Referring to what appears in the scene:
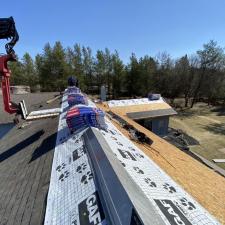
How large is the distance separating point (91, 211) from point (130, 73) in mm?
43309

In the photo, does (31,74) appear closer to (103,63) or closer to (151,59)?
(103,63)

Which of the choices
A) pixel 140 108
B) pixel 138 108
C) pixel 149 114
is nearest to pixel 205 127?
pixel 149 114

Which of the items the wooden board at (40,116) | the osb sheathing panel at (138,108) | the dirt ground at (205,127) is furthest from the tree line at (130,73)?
the wooden board at (40,116)

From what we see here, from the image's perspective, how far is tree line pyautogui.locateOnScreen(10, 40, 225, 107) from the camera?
1556 inches

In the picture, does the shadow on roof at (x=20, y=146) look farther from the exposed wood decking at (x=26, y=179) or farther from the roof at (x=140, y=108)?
the roof at (x=140, y=108)

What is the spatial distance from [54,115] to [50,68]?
3445 centimetres

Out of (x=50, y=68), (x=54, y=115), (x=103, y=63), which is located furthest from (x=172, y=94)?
(x=54, y=115)

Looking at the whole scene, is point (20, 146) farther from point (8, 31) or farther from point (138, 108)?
point (138, 108)

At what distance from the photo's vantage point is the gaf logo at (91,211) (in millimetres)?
2563

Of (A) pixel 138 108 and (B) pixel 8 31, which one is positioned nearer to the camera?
(B) pixel 8 31

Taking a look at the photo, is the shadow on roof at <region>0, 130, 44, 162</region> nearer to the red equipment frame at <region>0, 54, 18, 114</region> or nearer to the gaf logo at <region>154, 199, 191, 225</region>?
the red equipment frame at <region>0, 54, 18, 114</region>

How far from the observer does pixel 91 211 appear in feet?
8.98

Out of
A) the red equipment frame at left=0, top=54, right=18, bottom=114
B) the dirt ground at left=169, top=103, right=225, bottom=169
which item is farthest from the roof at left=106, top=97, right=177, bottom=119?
the red equipment frame at left=0, top=54, right=18, bottom=114

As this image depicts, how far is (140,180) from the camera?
373 cm
